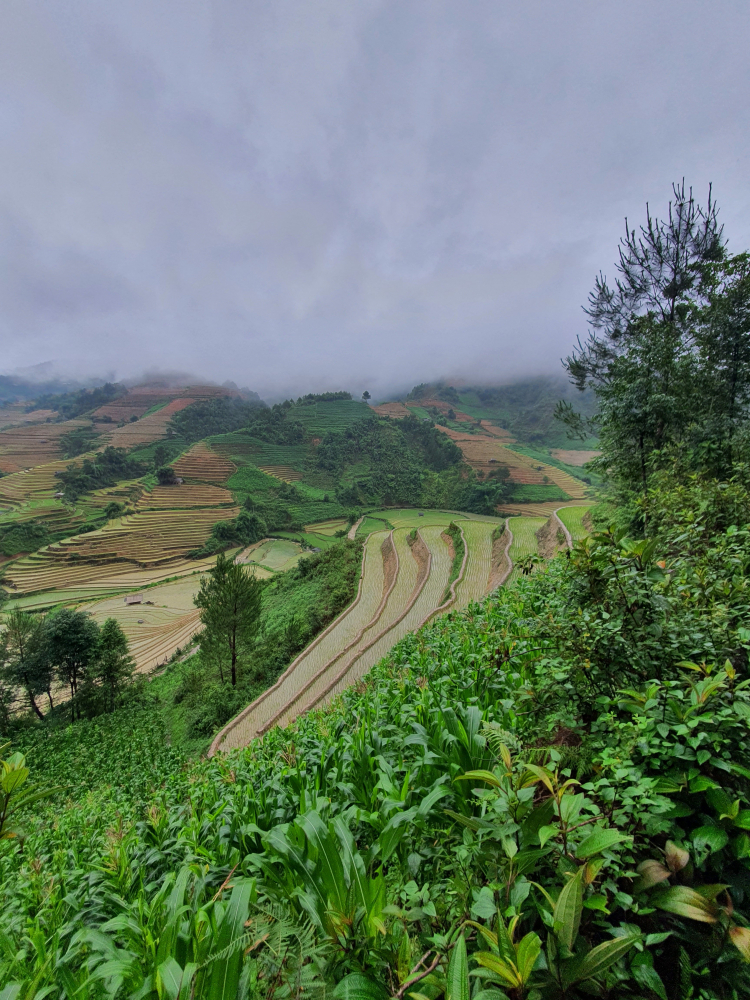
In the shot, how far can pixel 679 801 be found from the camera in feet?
3.82

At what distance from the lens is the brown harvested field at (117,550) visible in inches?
1324

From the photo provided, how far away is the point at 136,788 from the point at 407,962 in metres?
6.47

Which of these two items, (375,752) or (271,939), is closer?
(271,939)

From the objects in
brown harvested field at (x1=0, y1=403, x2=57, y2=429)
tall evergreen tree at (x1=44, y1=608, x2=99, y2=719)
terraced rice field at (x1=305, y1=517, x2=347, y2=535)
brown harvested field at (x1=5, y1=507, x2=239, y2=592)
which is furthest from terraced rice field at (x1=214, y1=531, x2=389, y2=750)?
brown harvested field at (x1=0, y1=403, x2=57, y2=429)

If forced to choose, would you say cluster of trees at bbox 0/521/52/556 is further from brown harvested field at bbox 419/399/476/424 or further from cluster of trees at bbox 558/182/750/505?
brown harvested field at bbox 419/399/476/424

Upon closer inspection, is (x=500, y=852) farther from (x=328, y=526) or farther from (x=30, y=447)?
(x=30, y=447)

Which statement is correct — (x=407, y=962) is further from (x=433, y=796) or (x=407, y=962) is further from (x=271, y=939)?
(x=433, y=796)

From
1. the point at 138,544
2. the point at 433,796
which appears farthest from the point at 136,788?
the point at 138,544

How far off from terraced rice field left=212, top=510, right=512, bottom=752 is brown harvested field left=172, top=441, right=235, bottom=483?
1422 inches

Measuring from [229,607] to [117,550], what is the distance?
110ft

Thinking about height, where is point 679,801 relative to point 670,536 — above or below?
below

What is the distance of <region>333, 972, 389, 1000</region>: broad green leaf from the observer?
3.04 ft

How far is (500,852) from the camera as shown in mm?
1156

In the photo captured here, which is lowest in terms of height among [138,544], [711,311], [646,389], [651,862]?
[138,544]
